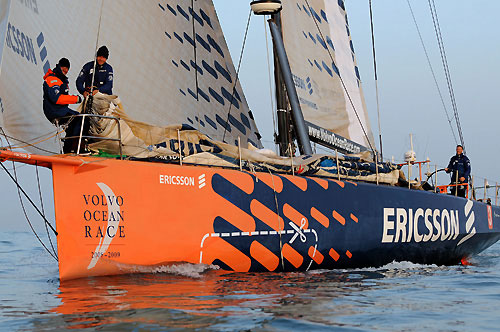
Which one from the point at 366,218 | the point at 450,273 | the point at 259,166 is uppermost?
the point at 259,166

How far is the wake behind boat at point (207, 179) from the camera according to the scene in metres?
5.79

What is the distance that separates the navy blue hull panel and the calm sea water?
43 cm

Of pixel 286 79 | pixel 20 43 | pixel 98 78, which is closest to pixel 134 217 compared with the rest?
pixel 98 78

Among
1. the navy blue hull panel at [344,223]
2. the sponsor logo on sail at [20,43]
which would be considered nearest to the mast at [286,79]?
the navy blue hull panel at [344,223]

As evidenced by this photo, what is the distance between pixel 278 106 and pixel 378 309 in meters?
5.99

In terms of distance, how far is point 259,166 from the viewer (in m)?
7.39

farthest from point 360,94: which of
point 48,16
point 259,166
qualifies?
point 48,16

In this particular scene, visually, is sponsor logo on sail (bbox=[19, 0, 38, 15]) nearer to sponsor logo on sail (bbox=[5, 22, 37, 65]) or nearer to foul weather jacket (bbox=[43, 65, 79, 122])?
sponsor logo on sail (bbox=[5, 22, 37, 65])

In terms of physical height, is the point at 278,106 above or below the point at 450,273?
above

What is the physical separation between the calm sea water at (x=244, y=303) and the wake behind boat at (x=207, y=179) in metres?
0.31

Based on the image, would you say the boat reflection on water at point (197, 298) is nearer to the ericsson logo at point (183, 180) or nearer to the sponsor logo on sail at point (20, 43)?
the ericsson logo at point (183, 180)

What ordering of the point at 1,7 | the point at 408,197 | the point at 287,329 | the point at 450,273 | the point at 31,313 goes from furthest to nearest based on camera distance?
the point at 408,197 < the point at 450,273 < the point at 1,7 < the point at 31,313 < the point at 287,329

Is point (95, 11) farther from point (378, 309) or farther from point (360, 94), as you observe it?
point (360, 94)

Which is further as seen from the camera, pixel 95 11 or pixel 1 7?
pixel 95 11
